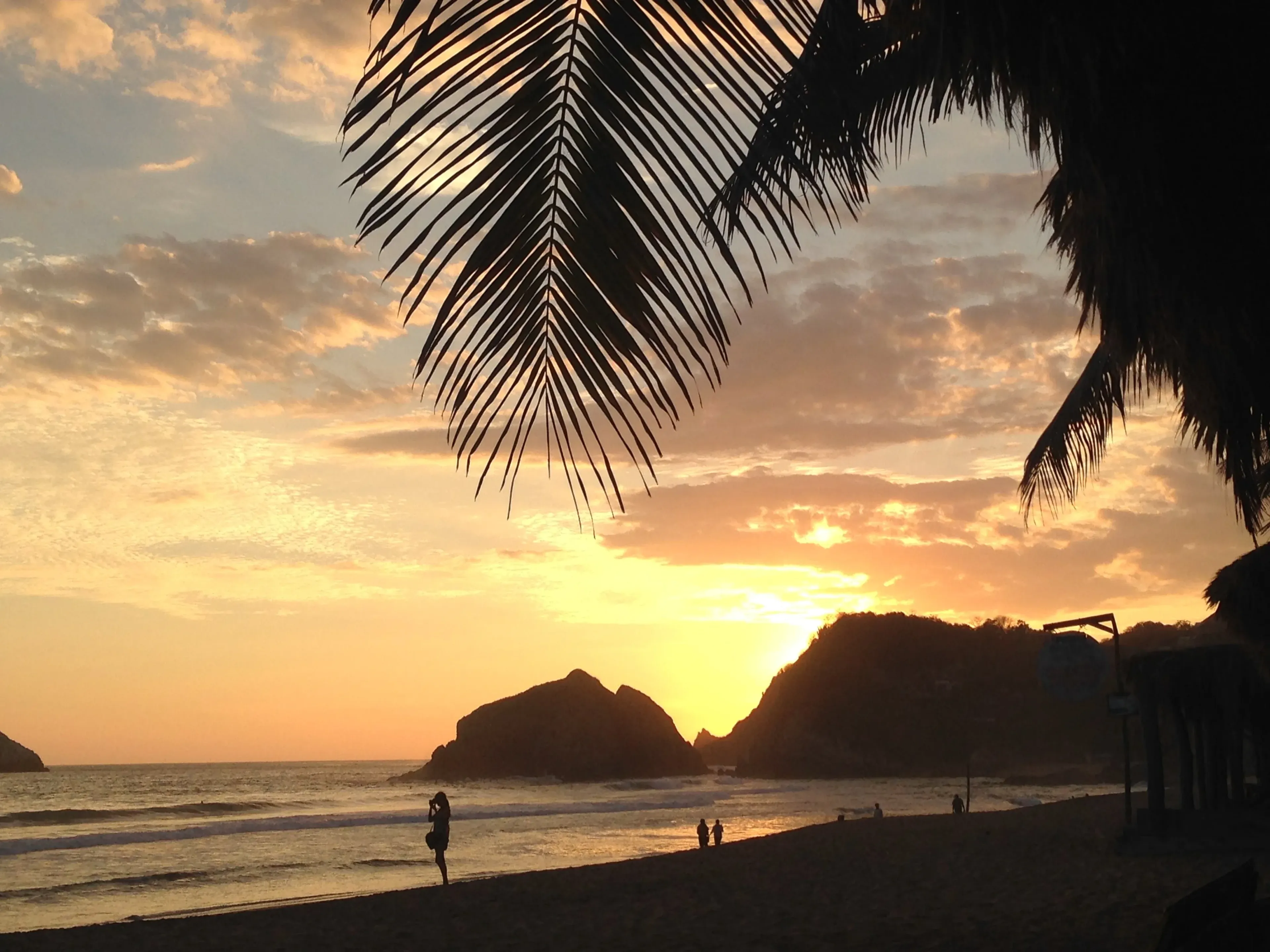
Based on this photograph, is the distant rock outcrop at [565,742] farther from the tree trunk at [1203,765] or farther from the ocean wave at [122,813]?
Result: the tree trunk at [1203,765]

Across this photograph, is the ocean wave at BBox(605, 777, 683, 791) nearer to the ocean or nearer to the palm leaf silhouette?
the ocean

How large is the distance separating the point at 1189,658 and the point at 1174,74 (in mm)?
12726

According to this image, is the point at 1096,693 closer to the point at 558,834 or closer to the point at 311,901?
the point at 311,901

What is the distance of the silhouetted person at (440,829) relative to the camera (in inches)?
631

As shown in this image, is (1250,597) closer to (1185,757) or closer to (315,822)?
(1185,757)

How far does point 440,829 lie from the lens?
1656 cm

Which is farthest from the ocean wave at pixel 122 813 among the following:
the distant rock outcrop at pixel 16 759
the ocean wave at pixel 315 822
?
the distant rock outcrop at pixel 16 759

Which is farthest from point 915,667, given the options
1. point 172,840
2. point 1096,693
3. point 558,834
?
point 1096,693

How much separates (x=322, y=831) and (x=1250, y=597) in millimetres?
32533

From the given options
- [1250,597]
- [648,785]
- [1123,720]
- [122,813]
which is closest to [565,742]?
[648,785]

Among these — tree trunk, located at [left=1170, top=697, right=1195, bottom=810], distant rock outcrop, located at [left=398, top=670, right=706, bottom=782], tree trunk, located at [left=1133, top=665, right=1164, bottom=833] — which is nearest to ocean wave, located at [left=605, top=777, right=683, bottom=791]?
distant rock outcrop, located at [left=398, top=670, right=706, bottom=782]

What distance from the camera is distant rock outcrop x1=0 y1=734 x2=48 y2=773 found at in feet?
348

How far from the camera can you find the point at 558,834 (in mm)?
32781

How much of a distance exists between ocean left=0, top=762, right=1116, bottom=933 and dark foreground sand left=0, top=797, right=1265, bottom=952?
4.29m
